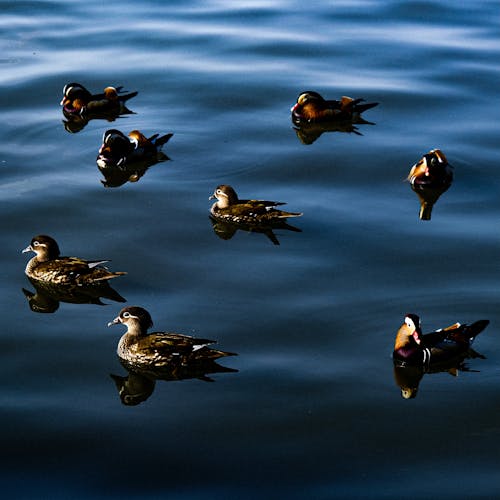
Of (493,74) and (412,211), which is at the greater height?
(493,74)

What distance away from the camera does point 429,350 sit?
11609 mm

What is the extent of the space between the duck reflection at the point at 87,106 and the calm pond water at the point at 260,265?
0.85 ft

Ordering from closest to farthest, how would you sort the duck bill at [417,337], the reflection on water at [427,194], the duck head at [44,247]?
1. the duck bill at [417,337]
2. the duck head at [44,247]
3. the reflection on water at [427,194]

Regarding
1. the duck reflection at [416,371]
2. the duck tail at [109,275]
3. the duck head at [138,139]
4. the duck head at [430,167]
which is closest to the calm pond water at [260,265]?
the duck reflection at [416,371]

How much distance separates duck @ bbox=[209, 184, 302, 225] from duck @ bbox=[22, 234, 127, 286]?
7.18ft

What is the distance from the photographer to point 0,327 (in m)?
12.4

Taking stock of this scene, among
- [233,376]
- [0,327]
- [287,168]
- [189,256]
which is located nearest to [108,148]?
[287,168]

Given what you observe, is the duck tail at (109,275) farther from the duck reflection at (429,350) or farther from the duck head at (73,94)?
the duck head at (73,94)

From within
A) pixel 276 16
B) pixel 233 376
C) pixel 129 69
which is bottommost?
pixel 233 376

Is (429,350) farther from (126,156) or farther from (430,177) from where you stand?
(126,156)

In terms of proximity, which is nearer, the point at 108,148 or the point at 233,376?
the point at 233,376

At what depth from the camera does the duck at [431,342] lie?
11461 millimetres

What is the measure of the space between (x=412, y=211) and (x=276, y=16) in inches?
486

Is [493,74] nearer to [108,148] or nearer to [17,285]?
[108,148]
